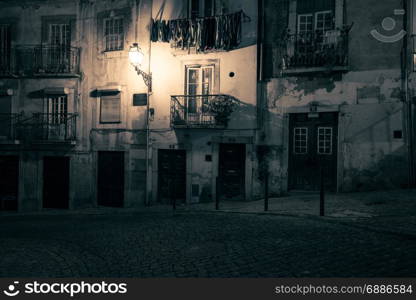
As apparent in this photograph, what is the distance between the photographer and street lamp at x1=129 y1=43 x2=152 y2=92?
1295 centimetres

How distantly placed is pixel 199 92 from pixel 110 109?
14.4 feet

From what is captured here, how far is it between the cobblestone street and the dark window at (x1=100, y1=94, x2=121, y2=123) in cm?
797

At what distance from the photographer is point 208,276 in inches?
173

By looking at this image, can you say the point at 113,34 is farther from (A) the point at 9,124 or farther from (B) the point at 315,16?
(B) the point at 315,16

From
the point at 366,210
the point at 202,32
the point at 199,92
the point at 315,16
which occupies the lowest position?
the point at 366,210

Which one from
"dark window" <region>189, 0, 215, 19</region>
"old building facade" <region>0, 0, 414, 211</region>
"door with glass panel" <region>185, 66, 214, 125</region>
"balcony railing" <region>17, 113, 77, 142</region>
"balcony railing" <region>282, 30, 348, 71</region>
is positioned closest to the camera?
"old building facade" <region>0, 0, 414, 211</region>

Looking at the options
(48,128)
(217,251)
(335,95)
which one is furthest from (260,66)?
(48,128)

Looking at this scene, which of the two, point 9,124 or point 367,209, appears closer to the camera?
point 367,209

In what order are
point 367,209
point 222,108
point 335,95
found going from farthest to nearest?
point 222,108, point 335,95, point 367,209

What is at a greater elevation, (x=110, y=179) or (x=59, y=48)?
(x=59, y=48)

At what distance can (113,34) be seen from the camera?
15.0 m

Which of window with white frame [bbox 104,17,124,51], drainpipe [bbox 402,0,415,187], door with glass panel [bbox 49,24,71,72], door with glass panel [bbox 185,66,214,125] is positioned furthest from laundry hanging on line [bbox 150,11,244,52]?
drainpipe [bbox 402,0,415,187]

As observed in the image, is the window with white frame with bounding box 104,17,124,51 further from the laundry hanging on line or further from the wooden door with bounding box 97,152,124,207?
the wooden door with bounding box 97,152,124,207

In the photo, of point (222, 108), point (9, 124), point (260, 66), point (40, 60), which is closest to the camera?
point (260, 66)
